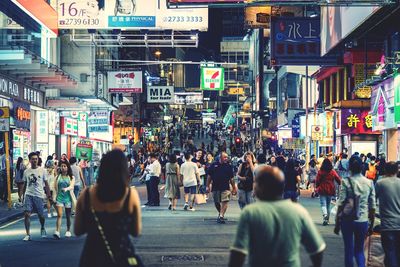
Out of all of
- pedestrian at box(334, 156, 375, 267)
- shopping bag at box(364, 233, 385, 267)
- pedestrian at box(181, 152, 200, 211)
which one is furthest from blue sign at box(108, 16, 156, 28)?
shopping bag at box(364, 233, 385, 267)

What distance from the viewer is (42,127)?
122 ft

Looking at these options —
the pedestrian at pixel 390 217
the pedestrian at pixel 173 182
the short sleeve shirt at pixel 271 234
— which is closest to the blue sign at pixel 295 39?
the pedestrian at pixel 173 182

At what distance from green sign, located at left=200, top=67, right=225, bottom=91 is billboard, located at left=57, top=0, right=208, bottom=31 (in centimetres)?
1367

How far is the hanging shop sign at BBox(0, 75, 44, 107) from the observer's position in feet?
94.8

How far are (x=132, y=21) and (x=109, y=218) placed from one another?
24.6 meters

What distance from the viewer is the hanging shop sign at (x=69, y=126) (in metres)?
41.3

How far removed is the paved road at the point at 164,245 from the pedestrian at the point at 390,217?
7.48 ft

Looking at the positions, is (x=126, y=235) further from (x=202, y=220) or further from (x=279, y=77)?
(x=279, y=77)

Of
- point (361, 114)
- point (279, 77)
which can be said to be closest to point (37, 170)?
point (361, 114)

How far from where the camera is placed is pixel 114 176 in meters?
6.09

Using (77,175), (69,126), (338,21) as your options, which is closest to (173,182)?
(77,175)

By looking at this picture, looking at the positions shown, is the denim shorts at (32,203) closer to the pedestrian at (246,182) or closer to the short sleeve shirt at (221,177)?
the pedestrian at (246,182)

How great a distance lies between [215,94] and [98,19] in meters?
124

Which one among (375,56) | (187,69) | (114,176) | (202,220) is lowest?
(202,220)
